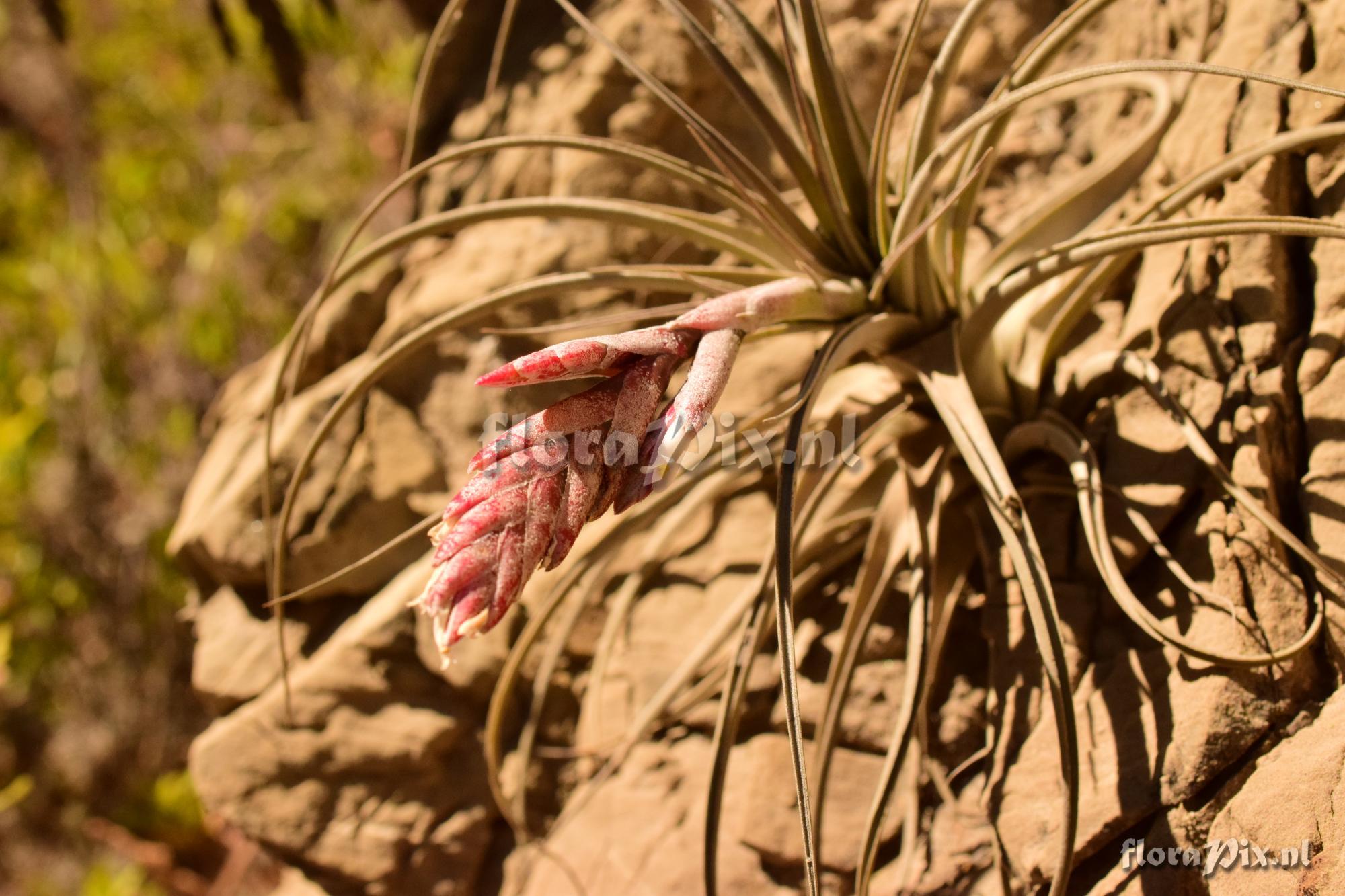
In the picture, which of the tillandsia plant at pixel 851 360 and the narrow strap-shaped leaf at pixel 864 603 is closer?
the tillandsia plant at pixel 851 360

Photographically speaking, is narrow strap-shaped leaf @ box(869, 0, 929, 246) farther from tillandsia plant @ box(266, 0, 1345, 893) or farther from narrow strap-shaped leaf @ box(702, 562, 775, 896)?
narrow strap-shaped leaf @ box(702, 562, 775, 896)

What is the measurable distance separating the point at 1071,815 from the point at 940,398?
1.32 ft

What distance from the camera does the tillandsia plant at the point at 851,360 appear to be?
675 millimetres

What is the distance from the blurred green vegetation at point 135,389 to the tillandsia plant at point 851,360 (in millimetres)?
1615

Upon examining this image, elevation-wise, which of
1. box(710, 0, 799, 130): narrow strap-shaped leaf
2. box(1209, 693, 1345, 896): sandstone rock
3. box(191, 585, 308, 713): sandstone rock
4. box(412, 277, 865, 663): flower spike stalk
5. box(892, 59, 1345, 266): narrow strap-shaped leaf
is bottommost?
box(1209, 693, 1345, 896): sandstone rock

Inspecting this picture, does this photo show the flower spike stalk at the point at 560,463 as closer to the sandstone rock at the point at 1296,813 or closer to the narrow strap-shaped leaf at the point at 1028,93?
the narrow strap-shaped leaf at the point at 1028,93

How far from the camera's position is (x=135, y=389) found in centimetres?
263

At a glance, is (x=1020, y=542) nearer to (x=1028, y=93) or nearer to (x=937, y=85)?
(x=1028, y=93)

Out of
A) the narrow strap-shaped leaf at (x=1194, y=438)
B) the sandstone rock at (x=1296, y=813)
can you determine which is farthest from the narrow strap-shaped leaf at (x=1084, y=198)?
the sandstone rock at (x=1296, y=813)

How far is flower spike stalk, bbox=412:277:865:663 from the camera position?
2.10 feet

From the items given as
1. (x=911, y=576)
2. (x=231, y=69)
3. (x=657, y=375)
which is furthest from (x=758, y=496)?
(x=231, y=69)

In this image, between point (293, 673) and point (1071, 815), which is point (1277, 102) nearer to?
point (1071, 815)

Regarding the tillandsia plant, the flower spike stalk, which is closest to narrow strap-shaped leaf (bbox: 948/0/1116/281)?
the tillandsia plant

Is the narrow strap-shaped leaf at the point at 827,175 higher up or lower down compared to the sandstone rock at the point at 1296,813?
higher up
